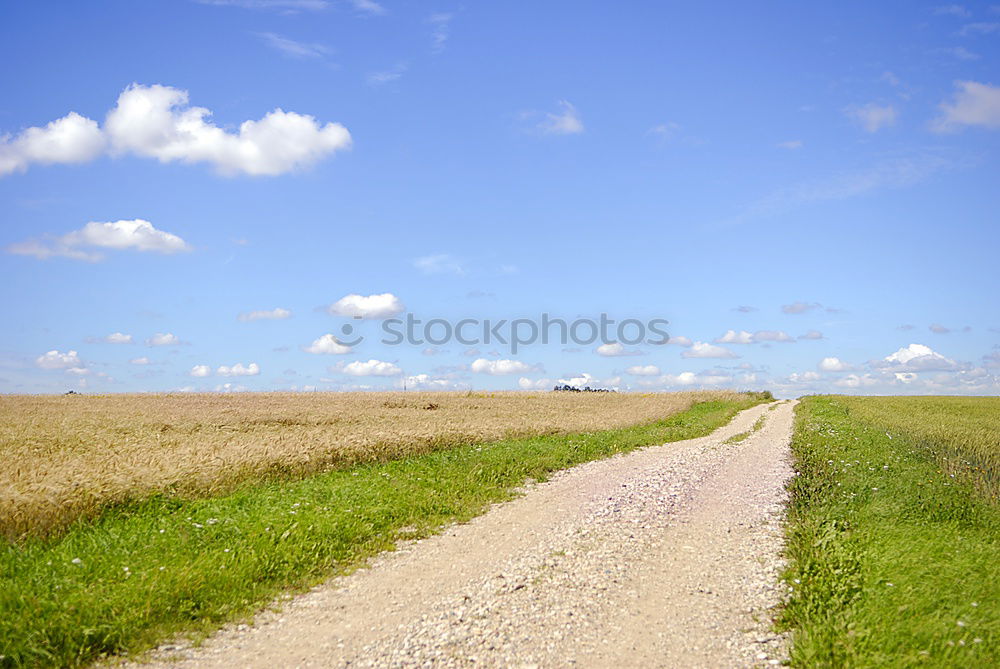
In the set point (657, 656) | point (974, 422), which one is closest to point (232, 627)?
Result: point (657, 656)

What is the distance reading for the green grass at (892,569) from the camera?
782cm

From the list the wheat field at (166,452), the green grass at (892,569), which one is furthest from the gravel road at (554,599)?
the wheat field at (166,452)

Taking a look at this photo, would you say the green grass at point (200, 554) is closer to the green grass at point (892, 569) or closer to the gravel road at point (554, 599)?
the gravel road at point (554, 599)

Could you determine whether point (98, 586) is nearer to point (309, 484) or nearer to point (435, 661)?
point (435, 661)

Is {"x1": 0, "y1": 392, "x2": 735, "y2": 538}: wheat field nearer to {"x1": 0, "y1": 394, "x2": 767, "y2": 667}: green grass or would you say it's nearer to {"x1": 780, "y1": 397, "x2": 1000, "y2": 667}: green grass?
{"x1": 0, "y1": 394, "x2": 767, "y2": 667}: green grass

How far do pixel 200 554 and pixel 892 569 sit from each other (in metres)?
10.3

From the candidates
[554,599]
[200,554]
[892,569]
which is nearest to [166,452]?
[200,554]

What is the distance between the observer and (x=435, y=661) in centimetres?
785

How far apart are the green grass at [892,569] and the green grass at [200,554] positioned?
22.6 feet

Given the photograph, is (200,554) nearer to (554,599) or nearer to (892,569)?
(554,599)

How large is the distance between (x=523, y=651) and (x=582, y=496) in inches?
354

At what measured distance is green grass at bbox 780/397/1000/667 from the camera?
7820 millimetres

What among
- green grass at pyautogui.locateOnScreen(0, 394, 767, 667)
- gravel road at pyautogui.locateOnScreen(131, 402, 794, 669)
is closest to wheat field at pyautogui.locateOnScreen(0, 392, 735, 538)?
green grass at pyautogui.locateOnScreen(0, 394, 767, 667)

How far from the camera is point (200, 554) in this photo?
11211mm
